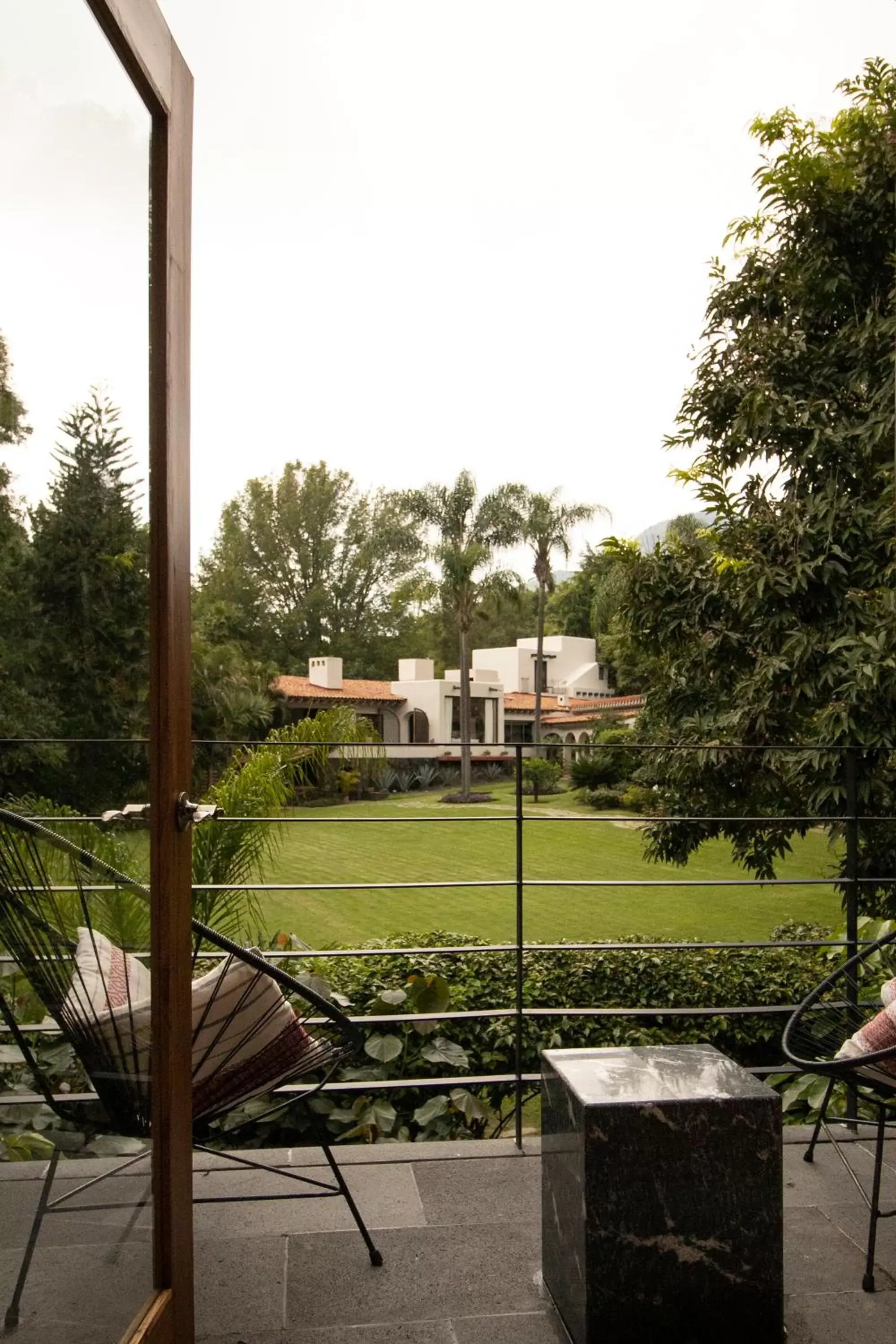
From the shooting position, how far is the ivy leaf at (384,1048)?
9.35 feet

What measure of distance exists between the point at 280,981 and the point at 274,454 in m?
40.7

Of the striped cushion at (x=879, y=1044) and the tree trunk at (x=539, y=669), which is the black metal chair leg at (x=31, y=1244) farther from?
the tree trunk at (x=539, y=669)

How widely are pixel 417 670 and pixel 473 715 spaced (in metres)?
2.08

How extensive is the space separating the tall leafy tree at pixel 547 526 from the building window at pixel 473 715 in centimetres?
182

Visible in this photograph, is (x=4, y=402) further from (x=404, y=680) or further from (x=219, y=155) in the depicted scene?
(x=219, y=155)

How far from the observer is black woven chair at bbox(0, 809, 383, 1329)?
57.1 inches

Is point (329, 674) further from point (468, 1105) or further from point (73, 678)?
point (73, 678)

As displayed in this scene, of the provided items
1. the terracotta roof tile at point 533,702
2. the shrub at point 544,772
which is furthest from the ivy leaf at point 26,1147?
the terracotta roof tile at point 533,702

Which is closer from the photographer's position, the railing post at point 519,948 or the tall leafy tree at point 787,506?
the railing post at point 519,948

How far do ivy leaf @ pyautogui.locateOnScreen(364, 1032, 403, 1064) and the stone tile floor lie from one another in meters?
0.31

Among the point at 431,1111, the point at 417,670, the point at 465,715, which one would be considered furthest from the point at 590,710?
the point at 431,1111

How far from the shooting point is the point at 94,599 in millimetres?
1411

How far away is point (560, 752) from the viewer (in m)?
27.8

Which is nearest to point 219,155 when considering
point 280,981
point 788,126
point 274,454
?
point 274,454
